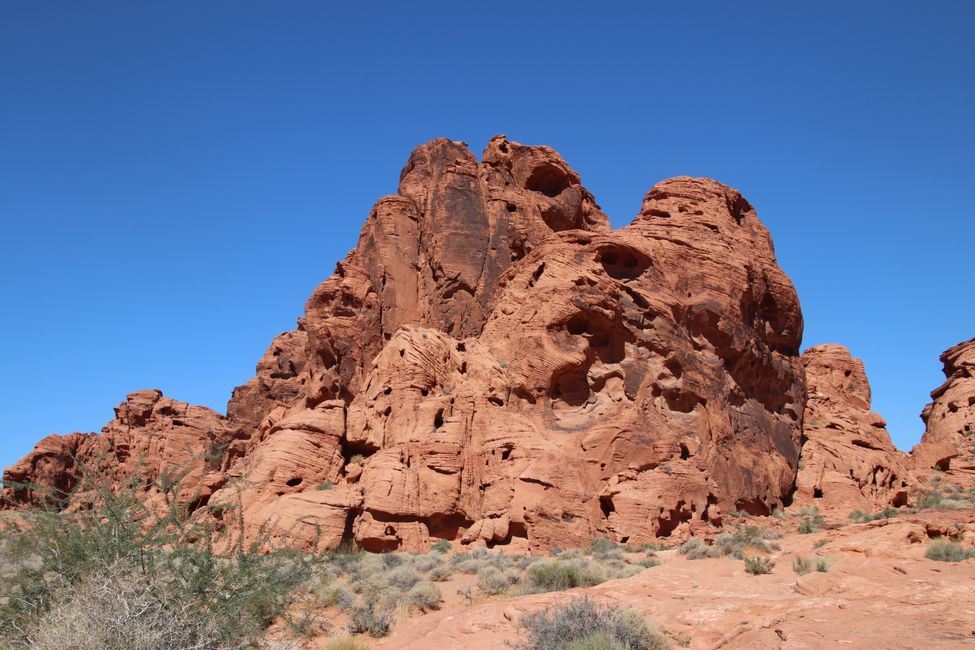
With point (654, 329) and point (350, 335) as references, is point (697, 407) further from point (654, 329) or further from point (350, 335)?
point (350, 335)

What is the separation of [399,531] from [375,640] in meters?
11.6

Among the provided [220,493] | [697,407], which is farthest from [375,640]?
[697,407]

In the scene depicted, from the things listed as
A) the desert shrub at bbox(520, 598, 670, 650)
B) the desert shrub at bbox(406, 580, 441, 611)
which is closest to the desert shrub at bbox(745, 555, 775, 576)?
the desert shrub at bbox(520, 598, 670, 650)

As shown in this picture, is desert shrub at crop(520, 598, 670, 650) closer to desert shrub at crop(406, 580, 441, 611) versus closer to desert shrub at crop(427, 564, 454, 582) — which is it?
desert shrub at crop(406, 580, 441, 611)

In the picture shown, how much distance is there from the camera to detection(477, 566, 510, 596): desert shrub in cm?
1645

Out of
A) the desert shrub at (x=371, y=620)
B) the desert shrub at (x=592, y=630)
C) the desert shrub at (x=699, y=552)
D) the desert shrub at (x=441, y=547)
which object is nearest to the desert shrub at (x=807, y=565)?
the desert shrub at (x=699, y=552)

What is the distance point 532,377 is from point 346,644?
676 inches

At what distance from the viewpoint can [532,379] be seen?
28609 mm

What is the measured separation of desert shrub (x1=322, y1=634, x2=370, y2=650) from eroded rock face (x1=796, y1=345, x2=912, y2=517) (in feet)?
81.9

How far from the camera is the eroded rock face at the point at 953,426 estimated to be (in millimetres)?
37219

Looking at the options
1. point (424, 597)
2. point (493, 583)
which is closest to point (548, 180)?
point (493, 583)

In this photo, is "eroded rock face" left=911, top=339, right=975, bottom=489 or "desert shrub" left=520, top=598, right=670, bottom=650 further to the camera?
"eroded rock face" left=911, top=339, right=975, bottom=489

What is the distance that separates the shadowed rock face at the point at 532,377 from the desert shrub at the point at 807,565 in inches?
407

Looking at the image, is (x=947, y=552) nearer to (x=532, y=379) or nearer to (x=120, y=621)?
(x=120, y=621)
